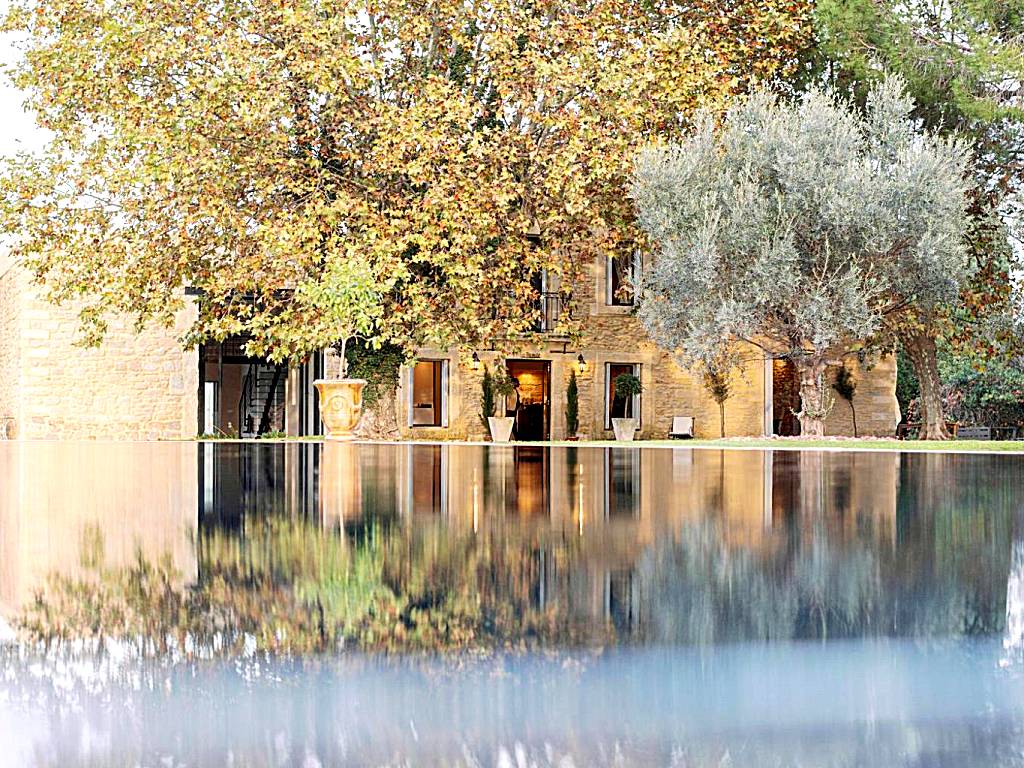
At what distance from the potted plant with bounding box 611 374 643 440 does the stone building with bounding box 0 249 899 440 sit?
612mm

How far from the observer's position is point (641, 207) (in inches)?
837

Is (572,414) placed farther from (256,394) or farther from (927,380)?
(256,394)

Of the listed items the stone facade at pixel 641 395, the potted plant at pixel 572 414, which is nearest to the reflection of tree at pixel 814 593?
the stone facade at pixel 641 395

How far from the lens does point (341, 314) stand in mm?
19094

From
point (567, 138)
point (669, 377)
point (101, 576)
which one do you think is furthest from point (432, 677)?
point (669, 377)

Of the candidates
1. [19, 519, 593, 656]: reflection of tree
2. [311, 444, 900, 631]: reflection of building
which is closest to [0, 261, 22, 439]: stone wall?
[311, 444, 900, 631]: reflection of building

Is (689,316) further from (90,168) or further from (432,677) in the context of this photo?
(432,677)

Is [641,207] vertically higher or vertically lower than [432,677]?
higher

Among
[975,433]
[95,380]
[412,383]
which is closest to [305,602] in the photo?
[412,383]

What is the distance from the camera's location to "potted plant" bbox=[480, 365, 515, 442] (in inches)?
1057

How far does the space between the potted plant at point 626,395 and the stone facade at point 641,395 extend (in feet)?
1.83

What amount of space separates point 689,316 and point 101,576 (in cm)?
1930

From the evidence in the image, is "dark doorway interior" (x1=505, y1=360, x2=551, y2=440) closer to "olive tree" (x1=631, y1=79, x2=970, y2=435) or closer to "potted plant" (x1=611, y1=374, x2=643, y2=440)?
"potted plant" (x1=611, y1=374, x2=643, y2=440)

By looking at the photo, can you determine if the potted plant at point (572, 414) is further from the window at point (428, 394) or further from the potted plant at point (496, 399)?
the window at point (428, 394)
